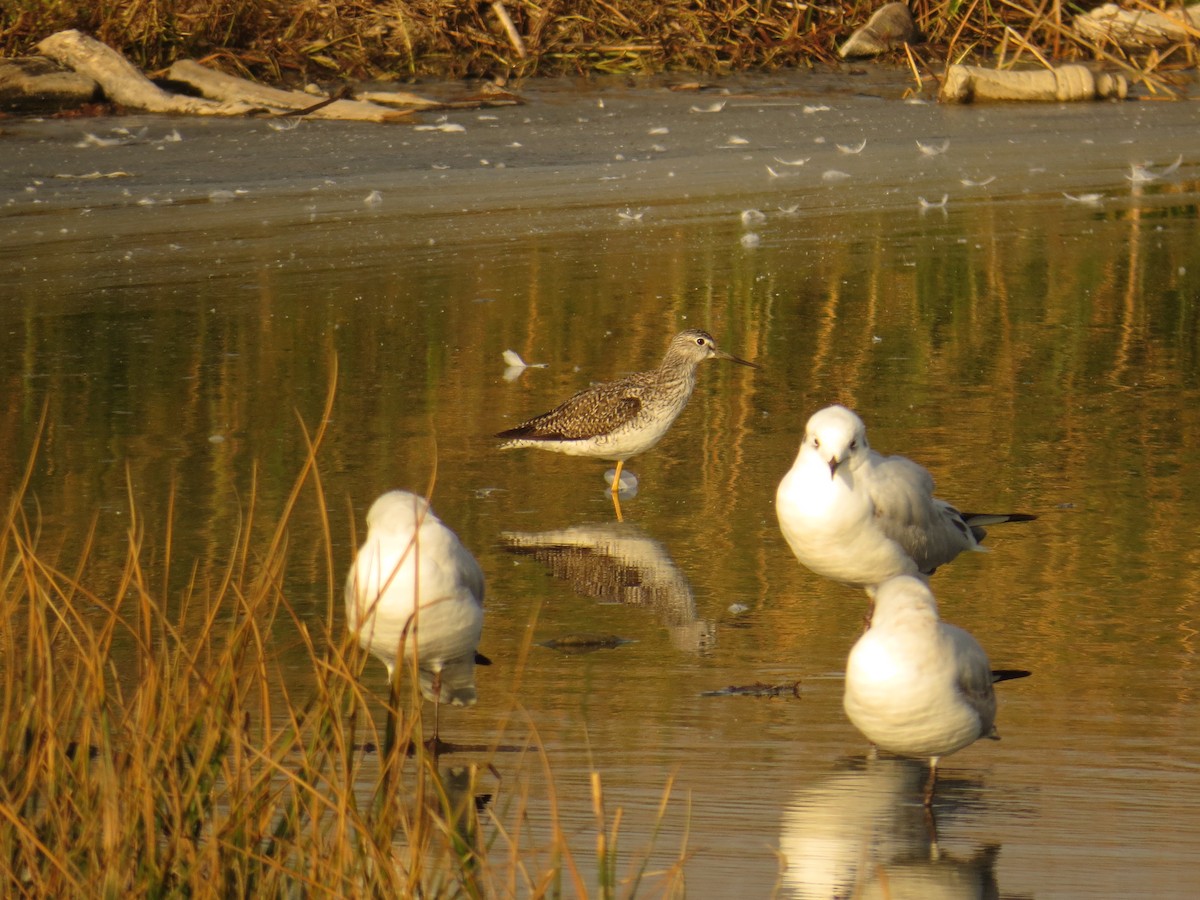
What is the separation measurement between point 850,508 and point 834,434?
283 mm

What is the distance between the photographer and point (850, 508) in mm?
5586

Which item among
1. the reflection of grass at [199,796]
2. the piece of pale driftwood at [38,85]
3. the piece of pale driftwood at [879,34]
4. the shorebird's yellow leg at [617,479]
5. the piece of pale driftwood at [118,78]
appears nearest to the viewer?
the reflection of grass at [199,796]

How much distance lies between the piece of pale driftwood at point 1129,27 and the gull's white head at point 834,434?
1687 cm

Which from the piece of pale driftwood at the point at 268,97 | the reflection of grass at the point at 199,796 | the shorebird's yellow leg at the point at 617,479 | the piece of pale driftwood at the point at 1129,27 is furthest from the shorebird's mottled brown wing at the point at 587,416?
the piece of pale driftwood at the point at 1129,27

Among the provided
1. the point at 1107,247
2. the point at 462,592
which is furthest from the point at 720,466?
the point at 1107,247

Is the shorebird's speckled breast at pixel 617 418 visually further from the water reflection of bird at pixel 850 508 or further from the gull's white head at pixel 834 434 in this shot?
the gull's white head at pixel 834 434

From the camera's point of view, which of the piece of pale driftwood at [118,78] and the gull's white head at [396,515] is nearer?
the gull's white head at [396,515]

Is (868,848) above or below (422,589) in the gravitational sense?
below

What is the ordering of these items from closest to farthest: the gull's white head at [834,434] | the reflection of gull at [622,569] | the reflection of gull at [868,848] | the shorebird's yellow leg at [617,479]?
A: the reflection of gull at [868,848], the gull's white head at [834,434], the reflection of gull at [622,569], the shorebird's yellow leg at [617,479]

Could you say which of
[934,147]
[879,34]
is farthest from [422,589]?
[879,34]

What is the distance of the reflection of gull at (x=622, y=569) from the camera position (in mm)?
5941

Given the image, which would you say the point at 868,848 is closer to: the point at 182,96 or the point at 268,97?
the point at 268,97

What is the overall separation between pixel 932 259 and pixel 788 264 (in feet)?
3.09

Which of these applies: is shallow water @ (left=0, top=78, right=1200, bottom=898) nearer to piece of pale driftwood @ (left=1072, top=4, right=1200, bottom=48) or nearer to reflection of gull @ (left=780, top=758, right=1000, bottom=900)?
reflection of gull @ (left=780, top=758, right=1000, bottom=900)
